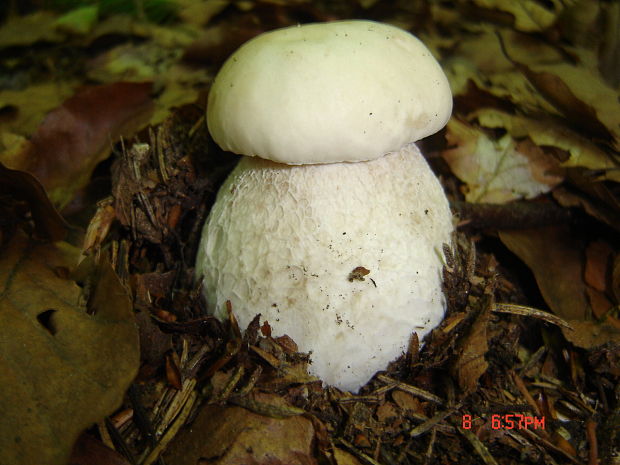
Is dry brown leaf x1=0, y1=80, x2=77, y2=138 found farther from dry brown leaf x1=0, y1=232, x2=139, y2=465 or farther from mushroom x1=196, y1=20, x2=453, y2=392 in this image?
mushroom x1=196, y1=20, x2=453, y2=392

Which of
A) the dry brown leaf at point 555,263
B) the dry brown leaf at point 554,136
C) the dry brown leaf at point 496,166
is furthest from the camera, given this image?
the dry brown leaf at point 496,166

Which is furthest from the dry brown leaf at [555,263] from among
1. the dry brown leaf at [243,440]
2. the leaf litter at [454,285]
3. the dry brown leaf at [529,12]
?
the dry brown leaf at [243,440]

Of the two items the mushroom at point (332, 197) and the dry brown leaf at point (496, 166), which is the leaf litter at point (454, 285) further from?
the mushroom at point (332, 197)

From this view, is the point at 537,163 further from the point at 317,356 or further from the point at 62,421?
the point at 62,421

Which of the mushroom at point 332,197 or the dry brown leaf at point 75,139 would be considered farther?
the dry brown leaf at point 75,139

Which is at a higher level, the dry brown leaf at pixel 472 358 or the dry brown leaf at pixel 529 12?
the dry brown leaf at pixel 529 12

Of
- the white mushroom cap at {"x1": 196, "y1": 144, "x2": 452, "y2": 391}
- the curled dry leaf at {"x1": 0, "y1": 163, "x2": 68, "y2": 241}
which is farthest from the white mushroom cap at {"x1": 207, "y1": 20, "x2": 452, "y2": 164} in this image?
the curled dry leaf at {"x1": 0, "y1": 163, "x2": 68, "y2": 241}

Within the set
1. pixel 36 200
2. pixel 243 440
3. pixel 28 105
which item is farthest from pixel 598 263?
pixel 28 105
